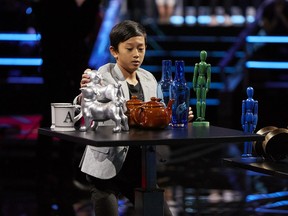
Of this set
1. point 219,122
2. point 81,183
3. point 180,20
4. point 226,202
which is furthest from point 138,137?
point 180,20

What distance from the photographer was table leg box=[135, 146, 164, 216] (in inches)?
141

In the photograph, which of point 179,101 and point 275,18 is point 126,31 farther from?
point 275,18

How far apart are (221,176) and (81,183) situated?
1.29 meters

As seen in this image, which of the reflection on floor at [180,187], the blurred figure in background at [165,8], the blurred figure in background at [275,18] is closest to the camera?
the reflection on floor at [180,187]

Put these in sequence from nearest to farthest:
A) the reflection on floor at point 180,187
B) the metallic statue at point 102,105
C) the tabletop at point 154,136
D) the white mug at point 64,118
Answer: the tabletop at point 154,136
the metallic statue at point 102,105
the white mug at point 64,118
the reflection on floor at point 180,187

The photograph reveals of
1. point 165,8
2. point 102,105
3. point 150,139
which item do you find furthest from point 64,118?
point 165,8

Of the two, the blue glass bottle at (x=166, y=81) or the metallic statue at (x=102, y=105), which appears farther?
the blue glass bottle at (x=166, y=81)

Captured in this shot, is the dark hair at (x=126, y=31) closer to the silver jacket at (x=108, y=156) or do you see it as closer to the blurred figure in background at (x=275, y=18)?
the silver jacket at (x=108, y=156)

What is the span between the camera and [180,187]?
22.7 ft

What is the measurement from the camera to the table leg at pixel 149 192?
3.59 meters

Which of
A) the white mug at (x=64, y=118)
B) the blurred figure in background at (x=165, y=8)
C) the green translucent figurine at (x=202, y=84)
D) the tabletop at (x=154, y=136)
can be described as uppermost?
the blurred figure in background at (x=165, y=8)

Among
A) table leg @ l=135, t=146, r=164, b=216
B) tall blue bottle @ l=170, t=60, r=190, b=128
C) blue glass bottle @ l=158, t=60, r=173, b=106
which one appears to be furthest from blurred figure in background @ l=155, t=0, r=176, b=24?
table leg @ l=135, t=146, r=164, b=216

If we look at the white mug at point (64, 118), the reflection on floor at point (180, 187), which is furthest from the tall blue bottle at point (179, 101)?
the reflection on floor at point (180, 187)

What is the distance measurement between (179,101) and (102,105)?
447 millimetres
